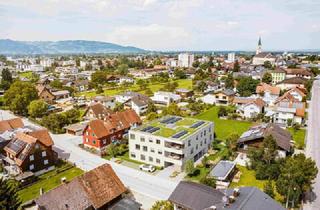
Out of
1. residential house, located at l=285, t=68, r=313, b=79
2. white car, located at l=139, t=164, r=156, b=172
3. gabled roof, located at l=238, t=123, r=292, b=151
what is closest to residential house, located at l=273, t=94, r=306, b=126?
gabled roof, located at l=238, t=123, r=292, b=151

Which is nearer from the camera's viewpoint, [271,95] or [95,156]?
[95,156]

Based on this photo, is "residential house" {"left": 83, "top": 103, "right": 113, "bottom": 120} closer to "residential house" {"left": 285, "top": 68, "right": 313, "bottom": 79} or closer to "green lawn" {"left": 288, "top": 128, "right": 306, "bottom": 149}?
"green lawn" {"left": 288, "top": 128, "right": 306, "bottom": 149}

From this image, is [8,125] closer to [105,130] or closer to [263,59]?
[105,130]

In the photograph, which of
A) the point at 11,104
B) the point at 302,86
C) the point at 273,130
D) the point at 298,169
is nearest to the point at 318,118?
the point at 273,130

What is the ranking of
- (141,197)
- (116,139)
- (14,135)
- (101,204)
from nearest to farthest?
(101,204) < (141,197) < (14,135) < (116,139)

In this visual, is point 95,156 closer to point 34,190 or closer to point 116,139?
point 116,139

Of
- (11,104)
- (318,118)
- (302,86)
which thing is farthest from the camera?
(302,86)

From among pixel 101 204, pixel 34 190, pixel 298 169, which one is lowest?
pixel 34 190
